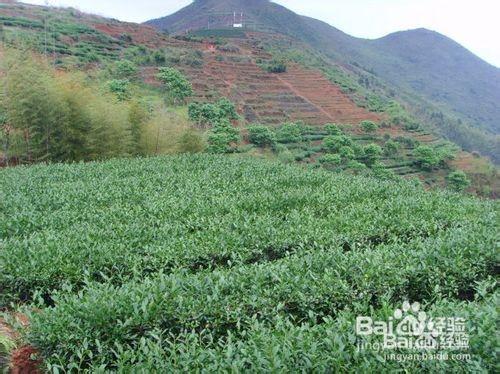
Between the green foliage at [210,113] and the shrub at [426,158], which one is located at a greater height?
the green foliage at [210,113]

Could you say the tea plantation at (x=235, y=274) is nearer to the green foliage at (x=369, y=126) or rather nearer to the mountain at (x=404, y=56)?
the green foliage at (x=369, y=126)

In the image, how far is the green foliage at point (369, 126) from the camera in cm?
4850

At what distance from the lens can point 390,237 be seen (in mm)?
6785

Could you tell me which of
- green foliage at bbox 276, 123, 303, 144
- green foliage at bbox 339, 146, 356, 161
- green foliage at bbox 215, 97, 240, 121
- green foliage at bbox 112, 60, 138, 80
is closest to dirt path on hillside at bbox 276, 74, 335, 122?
green foliage at bbox 276, 123, 303, 144

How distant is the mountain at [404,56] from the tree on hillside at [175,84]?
43.6m

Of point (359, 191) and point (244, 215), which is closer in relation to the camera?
point (244, 215)

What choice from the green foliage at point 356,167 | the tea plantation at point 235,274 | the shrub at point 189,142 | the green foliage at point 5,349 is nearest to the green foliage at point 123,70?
the shrub at point 189,142

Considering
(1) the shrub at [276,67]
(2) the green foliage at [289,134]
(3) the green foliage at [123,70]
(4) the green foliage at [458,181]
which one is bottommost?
(4) the green foliage at [458,181]

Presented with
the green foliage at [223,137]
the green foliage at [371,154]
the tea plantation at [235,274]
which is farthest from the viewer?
the green foliage at [371,154]

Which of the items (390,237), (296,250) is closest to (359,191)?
(390,237)

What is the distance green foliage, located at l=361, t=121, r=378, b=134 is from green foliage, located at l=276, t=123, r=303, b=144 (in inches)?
363

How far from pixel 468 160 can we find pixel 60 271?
5126 centimetres

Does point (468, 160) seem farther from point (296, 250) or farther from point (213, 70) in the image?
point (296, 250)

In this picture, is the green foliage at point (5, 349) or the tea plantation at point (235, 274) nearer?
the tea plantation at point (235, 274)
